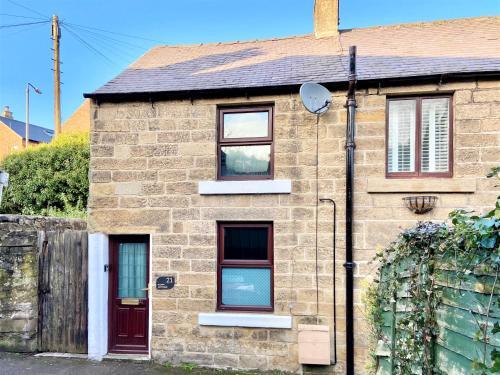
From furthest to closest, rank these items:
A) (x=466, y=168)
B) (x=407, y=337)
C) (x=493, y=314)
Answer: (x=466, y=168) < (x=407, y=337) < (x=493, y=314)

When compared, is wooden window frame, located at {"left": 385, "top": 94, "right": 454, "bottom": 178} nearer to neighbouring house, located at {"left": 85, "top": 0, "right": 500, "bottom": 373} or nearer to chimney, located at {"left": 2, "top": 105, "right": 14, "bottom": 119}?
neighbouring house, located at {"left": 85, "top": 0, "right": 500, "bottom": 373}

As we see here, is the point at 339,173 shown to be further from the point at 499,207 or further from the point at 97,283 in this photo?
the point at 97,283

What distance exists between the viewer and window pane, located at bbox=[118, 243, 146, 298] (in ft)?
21.6

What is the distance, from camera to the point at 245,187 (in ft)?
20.1

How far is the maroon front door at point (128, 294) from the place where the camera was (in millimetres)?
6500

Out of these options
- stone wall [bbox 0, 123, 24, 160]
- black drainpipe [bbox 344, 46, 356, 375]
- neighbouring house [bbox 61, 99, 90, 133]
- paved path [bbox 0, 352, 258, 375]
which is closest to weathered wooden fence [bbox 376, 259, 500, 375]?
black drainpipe [bbox 344, 46, 356, 375]

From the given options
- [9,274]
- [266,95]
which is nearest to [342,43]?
[266,95]

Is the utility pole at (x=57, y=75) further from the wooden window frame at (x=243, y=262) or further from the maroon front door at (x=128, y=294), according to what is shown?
the wooden window frame at (x=243, y=262)

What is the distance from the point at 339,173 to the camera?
5.94 m

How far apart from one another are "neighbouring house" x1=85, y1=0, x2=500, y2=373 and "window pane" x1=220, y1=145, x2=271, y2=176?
25mm

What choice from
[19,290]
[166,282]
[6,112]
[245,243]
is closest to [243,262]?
[245,243]

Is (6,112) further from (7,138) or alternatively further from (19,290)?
(19,290)

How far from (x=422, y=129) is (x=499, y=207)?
4212 millimetres

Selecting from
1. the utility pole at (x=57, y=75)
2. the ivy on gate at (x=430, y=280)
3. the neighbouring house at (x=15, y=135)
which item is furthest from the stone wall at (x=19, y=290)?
the neighbouring house at (x=15, y=135)
